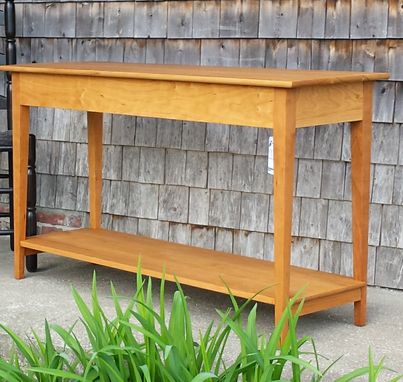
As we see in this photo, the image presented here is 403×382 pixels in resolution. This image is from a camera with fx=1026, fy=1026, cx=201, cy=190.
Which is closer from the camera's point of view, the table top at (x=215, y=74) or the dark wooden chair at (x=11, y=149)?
the table top at (x=215, y=74)

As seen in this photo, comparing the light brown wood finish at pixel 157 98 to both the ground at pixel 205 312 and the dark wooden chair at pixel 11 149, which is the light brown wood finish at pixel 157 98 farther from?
the ground at pixel 205 312

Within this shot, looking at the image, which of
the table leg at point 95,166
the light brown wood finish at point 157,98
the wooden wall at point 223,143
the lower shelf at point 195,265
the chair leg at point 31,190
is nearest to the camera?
the light brown wood finish at point 157,98

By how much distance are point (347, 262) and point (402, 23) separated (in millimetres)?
1068

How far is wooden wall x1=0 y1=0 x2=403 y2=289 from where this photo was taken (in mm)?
4336

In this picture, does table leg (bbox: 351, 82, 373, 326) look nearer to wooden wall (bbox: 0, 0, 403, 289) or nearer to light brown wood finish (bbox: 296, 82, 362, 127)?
light brown wood finish (bbox: 296, 82, 362, 127)

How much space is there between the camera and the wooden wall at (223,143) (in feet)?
14.2

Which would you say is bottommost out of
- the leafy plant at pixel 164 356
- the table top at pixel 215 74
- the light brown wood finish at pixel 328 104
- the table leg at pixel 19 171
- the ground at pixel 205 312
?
the ground at pixel 205 312

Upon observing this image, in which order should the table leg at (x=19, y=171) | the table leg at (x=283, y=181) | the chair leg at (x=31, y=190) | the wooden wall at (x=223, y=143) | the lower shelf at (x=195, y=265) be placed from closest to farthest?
1. the table leg at (x=283, y=181)
2. the lower shelf at (x=195, y=265)
3. the wooden wall at (x=223, y=143)
4. the table leg at (x=19, y=171)
5. the chair leg at (x=31, y=190)

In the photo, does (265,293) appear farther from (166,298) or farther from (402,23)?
(402,23)

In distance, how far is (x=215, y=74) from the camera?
3.77 meters

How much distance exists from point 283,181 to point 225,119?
1.05ft

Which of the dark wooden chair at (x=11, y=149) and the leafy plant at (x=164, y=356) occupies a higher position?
the dark wooden chair at (x=11, y=149)

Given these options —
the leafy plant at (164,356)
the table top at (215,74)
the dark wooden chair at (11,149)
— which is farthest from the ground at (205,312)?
the table top at (215,74)

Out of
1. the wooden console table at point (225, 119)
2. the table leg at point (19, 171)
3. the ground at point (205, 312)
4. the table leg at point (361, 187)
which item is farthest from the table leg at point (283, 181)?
the table leg at point (19, 171)
